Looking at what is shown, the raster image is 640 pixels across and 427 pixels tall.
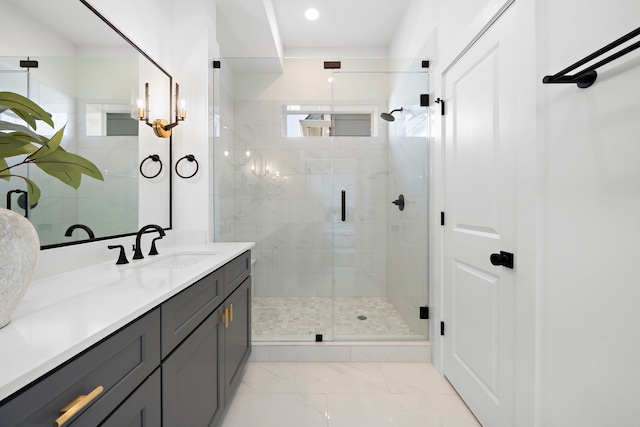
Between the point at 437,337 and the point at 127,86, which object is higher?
the point at 127,86

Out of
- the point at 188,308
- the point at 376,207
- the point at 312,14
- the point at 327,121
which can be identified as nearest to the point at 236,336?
the point at 188,308

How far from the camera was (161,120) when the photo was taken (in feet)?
6.49

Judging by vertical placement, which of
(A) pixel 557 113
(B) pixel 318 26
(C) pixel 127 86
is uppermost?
(B) pixel 318 26

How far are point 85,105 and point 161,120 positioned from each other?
2.09 feet

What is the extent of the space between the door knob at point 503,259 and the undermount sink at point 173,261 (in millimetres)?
1454

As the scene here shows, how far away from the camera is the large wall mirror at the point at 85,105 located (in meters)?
1.08

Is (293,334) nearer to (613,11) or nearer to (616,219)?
(616,219)

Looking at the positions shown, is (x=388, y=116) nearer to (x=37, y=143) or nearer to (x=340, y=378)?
(x=340, y=378)

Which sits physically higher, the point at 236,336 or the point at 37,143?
the point at 37,143

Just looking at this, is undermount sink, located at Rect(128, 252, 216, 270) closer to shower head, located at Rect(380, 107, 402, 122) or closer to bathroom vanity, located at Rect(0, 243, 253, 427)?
bathroom vanity, located at Rect(0, 243, 253, 427)

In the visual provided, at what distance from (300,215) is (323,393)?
1542mm

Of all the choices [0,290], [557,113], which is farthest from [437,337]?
[0,290]

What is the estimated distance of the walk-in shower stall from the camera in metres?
2.42

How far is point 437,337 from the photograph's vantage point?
2.11m
